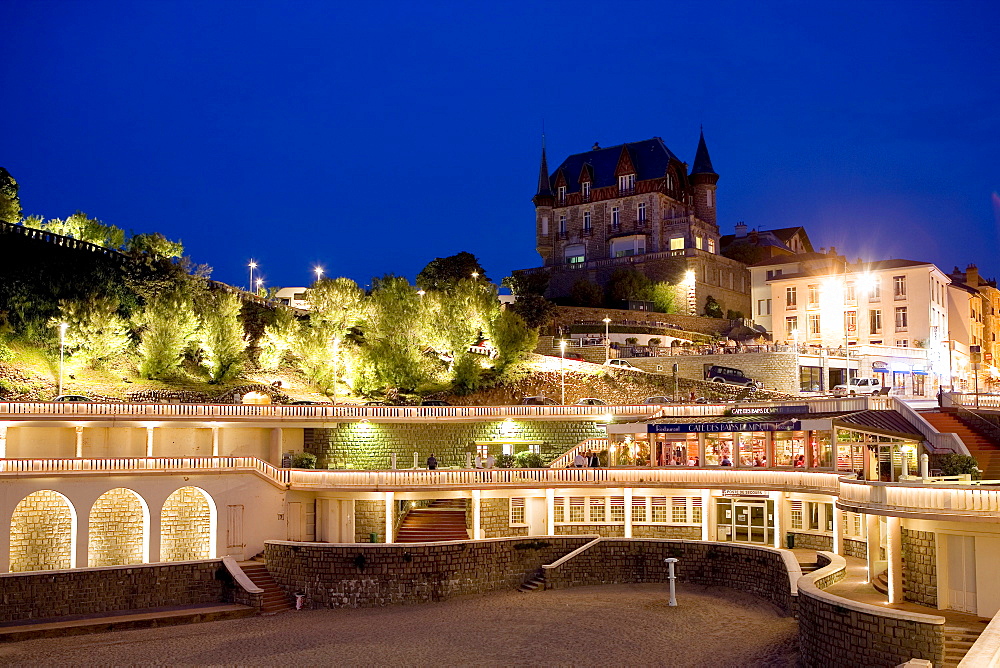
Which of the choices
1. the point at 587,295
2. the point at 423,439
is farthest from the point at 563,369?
the point at 587,295

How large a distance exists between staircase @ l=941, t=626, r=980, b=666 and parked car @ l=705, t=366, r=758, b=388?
133 feet

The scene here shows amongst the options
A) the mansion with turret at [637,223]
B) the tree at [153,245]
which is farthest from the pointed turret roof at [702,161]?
the tree at [153,245]

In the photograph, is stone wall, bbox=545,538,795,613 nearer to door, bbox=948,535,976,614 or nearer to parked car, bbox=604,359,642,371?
door, bbox=948,535,976,614

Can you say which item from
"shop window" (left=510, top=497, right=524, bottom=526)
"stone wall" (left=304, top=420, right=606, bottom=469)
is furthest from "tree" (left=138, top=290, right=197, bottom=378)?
"shop window" (left=510, top=497, right=524, bottom=526)

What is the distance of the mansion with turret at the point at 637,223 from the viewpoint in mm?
87438

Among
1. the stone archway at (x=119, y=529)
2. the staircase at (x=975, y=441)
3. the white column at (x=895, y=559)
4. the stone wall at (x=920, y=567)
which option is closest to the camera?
the stone wall at (x=920, y=567)

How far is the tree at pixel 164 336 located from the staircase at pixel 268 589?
2314 centimetres

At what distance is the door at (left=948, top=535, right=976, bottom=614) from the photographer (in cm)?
2177

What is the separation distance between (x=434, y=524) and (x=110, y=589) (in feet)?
41.3

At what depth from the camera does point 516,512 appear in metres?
41.0

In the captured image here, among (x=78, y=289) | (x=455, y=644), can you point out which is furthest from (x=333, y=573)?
(x=78, y=289)

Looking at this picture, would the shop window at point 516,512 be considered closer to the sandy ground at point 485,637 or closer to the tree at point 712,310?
the sandy ground at point 485,637

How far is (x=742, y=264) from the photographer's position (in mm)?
92375

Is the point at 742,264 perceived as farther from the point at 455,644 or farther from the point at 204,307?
the point at 455,644
